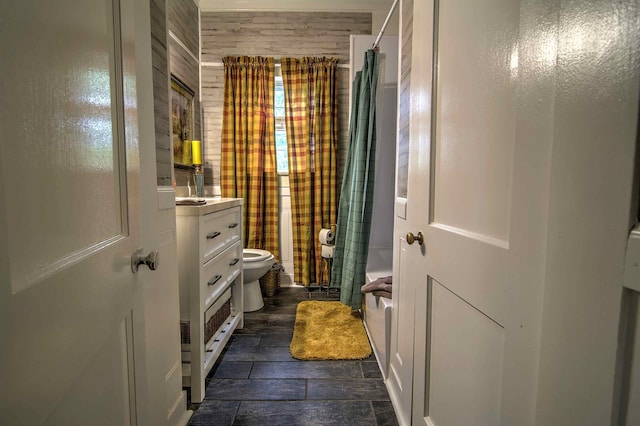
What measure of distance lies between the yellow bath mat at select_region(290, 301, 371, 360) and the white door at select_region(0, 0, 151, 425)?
1.36 m

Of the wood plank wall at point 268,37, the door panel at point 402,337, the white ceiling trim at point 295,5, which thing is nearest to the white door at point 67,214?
the door panel at point 402,337

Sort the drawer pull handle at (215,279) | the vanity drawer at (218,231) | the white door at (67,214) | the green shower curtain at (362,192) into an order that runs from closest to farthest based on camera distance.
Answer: the white door at (67,214)
the vanity drawer at (218,231)
the drawer pull handle at (215,279)
the green shower curtain at (362,192)

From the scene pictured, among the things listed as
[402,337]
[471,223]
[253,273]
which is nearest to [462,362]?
[471,223]

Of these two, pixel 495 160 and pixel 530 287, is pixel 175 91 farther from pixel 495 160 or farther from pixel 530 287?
pixel 530 287

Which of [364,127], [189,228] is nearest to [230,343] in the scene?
[189,228]

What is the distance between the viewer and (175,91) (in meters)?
2.32

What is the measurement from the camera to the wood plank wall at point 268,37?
3000 mm

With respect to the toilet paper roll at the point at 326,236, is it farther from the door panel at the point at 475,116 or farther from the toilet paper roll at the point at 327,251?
the door panel at the point at 475,116

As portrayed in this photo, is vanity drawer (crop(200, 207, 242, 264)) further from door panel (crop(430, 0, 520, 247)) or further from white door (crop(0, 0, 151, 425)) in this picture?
door panel (crop(430, 0, 520, 247))

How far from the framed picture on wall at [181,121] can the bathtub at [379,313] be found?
1655 mm

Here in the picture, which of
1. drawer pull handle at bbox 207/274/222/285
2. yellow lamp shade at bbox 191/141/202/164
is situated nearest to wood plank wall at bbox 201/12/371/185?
yellow lamp shade at bbox 191/141/202/164

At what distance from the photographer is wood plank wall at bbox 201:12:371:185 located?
9.84ft

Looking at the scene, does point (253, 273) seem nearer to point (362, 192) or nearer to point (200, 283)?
point (200, 283)

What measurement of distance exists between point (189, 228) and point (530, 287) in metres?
1.33
